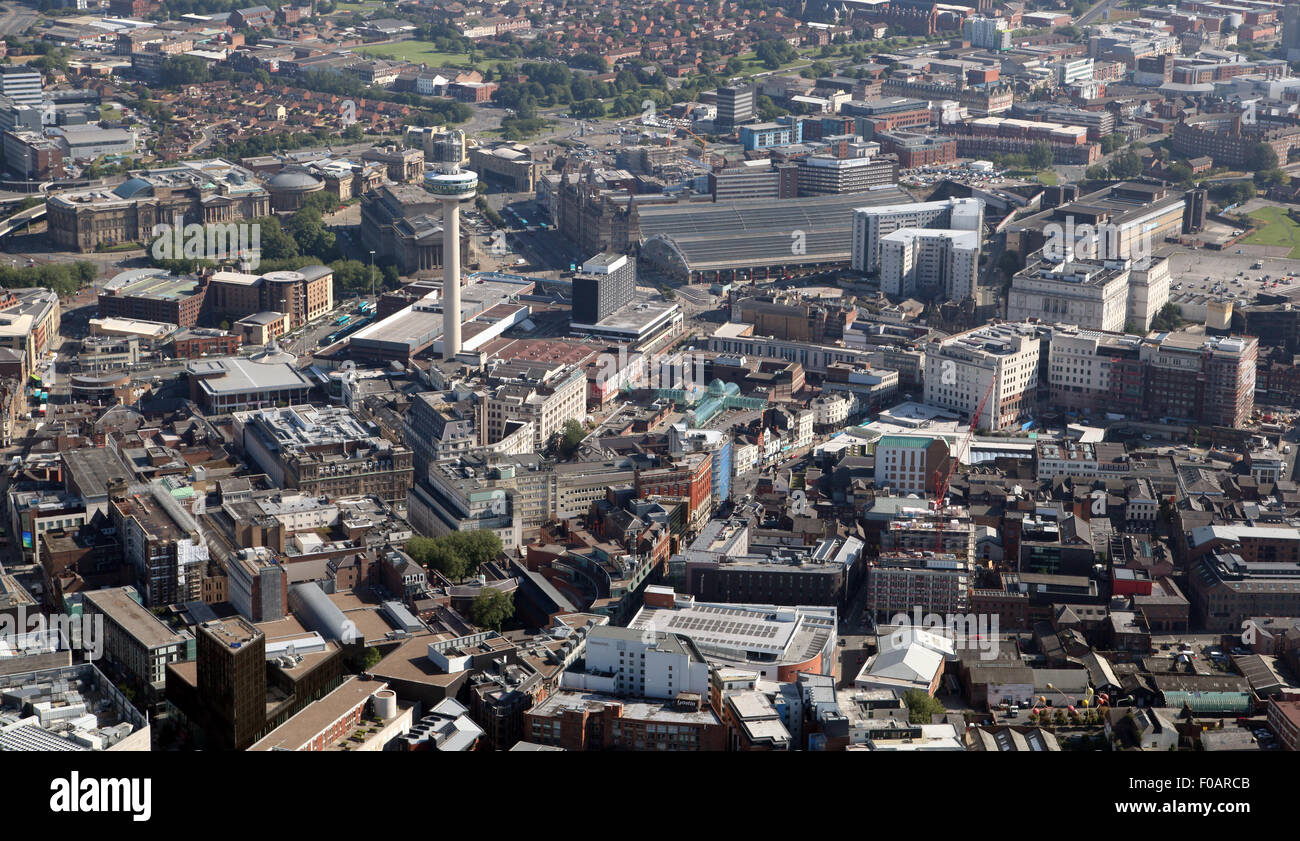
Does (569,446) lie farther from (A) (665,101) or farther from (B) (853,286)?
(A) (665,101)

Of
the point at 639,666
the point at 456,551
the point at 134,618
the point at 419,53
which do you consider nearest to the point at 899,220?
the point at 456,551

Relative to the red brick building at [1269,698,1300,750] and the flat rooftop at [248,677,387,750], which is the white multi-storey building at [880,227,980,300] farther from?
the flat rooftop at [248,677,387,750]

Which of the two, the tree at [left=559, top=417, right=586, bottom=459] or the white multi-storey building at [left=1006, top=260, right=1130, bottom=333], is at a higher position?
the white multi-storey building at [left=1006, top=260, right=1130, bottom=333]

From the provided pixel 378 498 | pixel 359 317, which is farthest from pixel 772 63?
pixel 378 498

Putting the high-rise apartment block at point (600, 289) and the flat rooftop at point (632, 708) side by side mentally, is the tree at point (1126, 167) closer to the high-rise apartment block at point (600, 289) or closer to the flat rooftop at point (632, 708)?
the high-rise apartment block at point (600, 289)

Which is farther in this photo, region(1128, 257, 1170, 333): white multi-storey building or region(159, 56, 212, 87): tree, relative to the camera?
region(159, 56, 212, 87): tree

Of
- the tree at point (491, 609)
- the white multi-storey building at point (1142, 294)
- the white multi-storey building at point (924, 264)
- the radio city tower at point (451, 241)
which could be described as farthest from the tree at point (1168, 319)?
the tree at point (491, 609)

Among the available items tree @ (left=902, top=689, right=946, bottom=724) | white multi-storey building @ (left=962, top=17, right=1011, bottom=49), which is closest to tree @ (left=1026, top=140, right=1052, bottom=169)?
white multi-storey building @ (left=962, top=17, right=1011, bottom=49)
